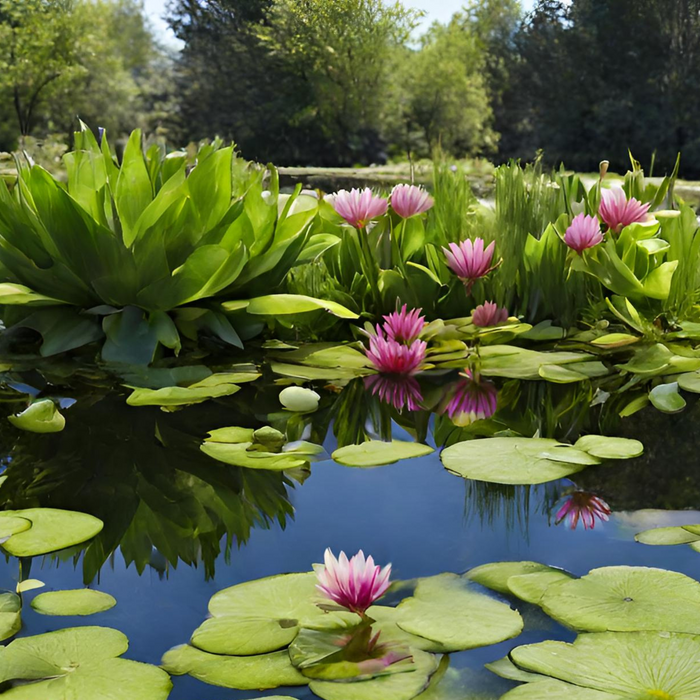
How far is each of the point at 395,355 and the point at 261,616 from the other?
3.73 feet

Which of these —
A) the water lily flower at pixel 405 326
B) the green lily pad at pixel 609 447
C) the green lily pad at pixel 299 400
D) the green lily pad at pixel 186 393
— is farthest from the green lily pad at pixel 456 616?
the water lily flower at pixel 405 326

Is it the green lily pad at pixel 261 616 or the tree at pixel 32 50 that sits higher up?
the tree at pixel 32 50

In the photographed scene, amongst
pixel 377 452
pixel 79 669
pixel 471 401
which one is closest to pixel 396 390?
pixel 471 401

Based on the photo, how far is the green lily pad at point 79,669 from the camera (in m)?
0.80

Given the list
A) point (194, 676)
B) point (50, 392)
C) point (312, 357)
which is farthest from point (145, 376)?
point (194, 676)

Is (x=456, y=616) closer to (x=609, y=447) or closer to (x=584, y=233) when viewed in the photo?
(x=609, y=447)

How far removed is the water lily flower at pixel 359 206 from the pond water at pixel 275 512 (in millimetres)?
724

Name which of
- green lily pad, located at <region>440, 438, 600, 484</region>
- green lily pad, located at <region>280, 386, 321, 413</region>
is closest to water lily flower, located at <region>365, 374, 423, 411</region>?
green lily pad, located at <region>280, 386, 321, 413</region>

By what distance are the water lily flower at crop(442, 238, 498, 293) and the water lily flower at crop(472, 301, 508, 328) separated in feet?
0.32

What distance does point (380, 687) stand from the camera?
2.62ft

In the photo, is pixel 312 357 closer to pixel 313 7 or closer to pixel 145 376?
pixel 145 376

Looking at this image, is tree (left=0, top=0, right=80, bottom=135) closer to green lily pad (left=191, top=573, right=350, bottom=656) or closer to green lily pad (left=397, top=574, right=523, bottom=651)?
green lily pad (left=191, top=573, right=350, bottom=656)

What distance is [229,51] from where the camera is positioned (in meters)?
12.3

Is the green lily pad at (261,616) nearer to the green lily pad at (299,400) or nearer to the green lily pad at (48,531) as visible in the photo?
the green lily pad at (48,531)
